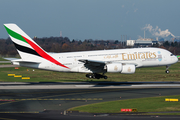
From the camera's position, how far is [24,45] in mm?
43062

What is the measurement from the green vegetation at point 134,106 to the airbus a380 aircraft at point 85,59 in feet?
42.8

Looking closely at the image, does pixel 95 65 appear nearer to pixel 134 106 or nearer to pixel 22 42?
pixel 22 42

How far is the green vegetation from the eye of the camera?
24750 mm

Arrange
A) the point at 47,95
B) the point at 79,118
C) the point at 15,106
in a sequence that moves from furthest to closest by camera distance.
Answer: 1. the point at 47,95
2. the point at 15,106
3. the point at 79,118

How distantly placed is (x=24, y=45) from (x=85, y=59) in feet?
35.7

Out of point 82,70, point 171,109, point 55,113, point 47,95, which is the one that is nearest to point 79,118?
point 55,113

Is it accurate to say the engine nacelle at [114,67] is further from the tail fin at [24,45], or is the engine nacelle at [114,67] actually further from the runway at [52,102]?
the tail fin at [24,45]

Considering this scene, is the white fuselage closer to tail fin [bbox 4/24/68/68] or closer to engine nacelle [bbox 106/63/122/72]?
tail fin [bbox 4/24/68/68]

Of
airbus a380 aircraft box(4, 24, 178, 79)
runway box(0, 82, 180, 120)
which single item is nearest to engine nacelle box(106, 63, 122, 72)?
airbus a380 aircraft box(4, 24, 178, 79)

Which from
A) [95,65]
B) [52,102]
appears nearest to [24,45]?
[95,65]

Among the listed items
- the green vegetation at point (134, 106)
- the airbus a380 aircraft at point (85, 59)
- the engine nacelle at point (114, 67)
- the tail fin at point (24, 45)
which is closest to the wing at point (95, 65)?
the airbus a380 aircraft at point (85, 59)

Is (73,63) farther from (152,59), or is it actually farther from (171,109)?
(171,109)

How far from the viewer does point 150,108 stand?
83.8ft

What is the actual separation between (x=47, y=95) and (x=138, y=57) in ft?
62.4
